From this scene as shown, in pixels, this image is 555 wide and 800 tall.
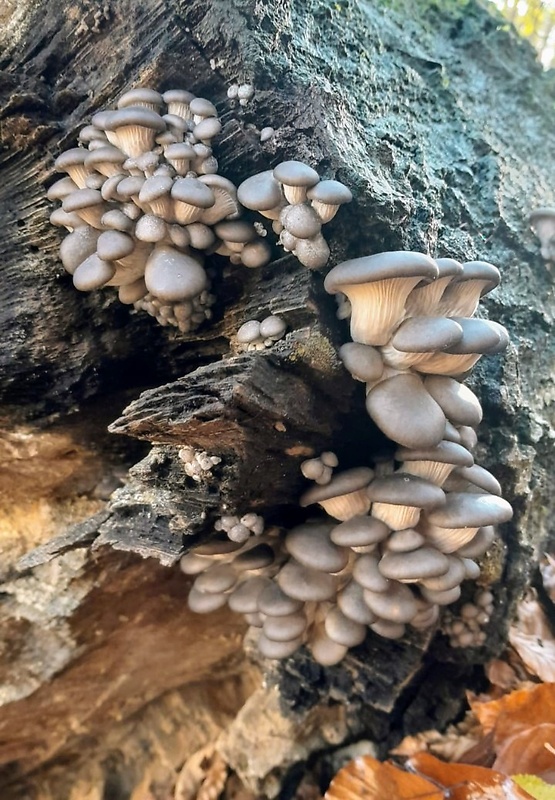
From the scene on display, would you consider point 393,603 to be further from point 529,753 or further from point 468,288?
point 468,288

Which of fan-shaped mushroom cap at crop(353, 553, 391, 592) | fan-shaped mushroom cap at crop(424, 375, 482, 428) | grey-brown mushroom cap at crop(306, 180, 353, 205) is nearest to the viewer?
grey-brown mushroom cap at crop(306, 180, 353, 205)

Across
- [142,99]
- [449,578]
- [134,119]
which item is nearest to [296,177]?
[134,119]

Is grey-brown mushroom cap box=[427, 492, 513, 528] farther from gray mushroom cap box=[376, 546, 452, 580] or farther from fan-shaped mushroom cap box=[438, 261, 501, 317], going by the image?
fan-shaped mushroom cap box=[438, 261, 501, 317]

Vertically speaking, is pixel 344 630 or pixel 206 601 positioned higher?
pixel 206 601

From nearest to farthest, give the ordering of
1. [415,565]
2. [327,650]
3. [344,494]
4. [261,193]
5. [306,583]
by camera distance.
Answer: [261,193] < [415,565] < [344,494] < [306,583] < [327,650]

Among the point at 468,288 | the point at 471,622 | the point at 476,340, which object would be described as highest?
the point at 468,288

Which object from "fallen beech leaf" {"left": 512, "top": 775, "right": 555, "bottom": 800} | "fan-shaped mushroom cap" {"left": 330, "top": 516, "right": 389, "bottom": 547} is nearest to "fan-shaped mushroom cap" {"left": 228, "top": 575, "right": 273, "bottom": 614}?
"fan-shaped mushroom cap" {"left": 330, "top": 516, "right": 389, "bottom": 547}

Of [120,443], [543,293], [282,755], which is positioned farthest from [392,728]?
[543,293]

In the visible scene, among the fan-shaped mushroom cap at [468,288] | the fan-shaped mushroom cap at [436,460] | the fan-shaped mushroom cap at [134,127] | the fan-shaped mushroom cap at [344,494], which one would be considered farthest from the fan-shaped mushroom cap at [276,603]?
the fan-shaped mushroom cap at [134,127]
